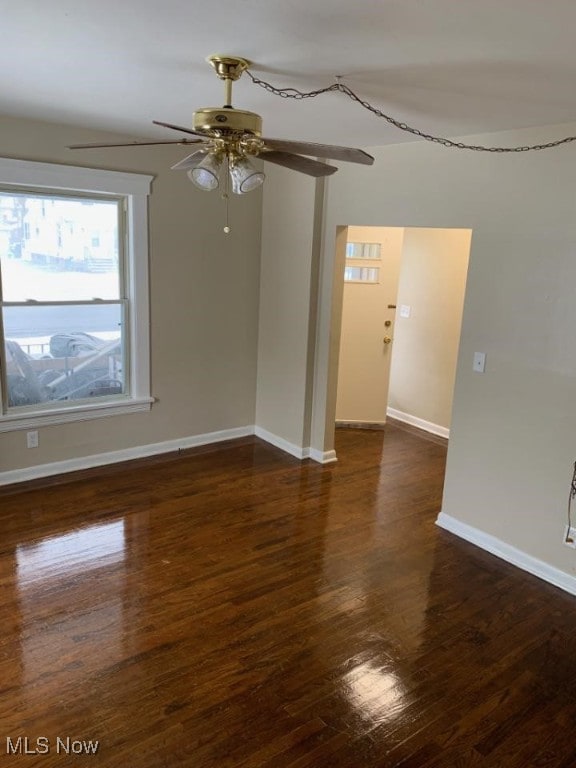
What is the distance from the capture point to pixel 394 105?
271cm

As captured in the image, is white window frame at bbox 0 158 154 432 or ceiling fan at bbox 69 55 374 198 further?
white window frame at bbox 0 158 154 432

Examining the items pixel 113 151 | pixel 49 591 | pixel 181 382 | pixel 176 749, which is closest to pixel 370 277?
pixel 181 382

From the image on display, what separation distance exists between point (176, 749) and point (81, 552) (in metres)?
1.53

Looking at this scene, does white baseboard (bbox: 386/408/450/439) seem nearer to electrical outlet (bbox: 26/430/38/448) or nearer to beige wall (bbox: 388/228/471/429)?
beige wall (bbox: 388/228/471/429)

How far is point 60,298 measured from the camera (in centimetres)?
418

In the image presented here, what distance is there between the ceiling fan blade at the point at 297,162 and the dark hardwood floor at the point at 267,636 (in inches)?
83.2

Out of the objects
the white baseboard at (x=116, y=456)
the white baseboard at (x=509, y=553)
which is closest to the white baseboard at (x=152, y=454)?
the white baseboard at (x=116, y=456)

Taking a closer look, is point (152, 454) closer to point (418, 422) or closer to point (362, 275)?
point (362, 275)

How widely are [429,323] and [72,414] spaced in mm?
3467

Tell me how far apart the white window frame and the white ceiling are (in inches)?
24.4

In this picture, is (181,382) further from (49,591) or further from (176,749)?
(176,749)

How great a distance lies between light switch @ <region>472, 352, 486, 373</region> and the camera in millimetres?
3457

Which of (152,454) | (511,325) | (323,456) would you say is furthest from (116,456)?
(511,325)

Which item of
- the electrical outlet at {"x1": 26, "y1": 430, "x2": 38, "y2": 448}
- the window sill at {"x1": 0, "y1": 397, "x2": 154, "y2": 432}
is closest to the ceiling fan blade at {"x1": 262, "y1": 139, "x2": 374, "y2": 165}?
the window sill at {"x1": 0, "y1": 397, "x2": 154, "y2": 432}
